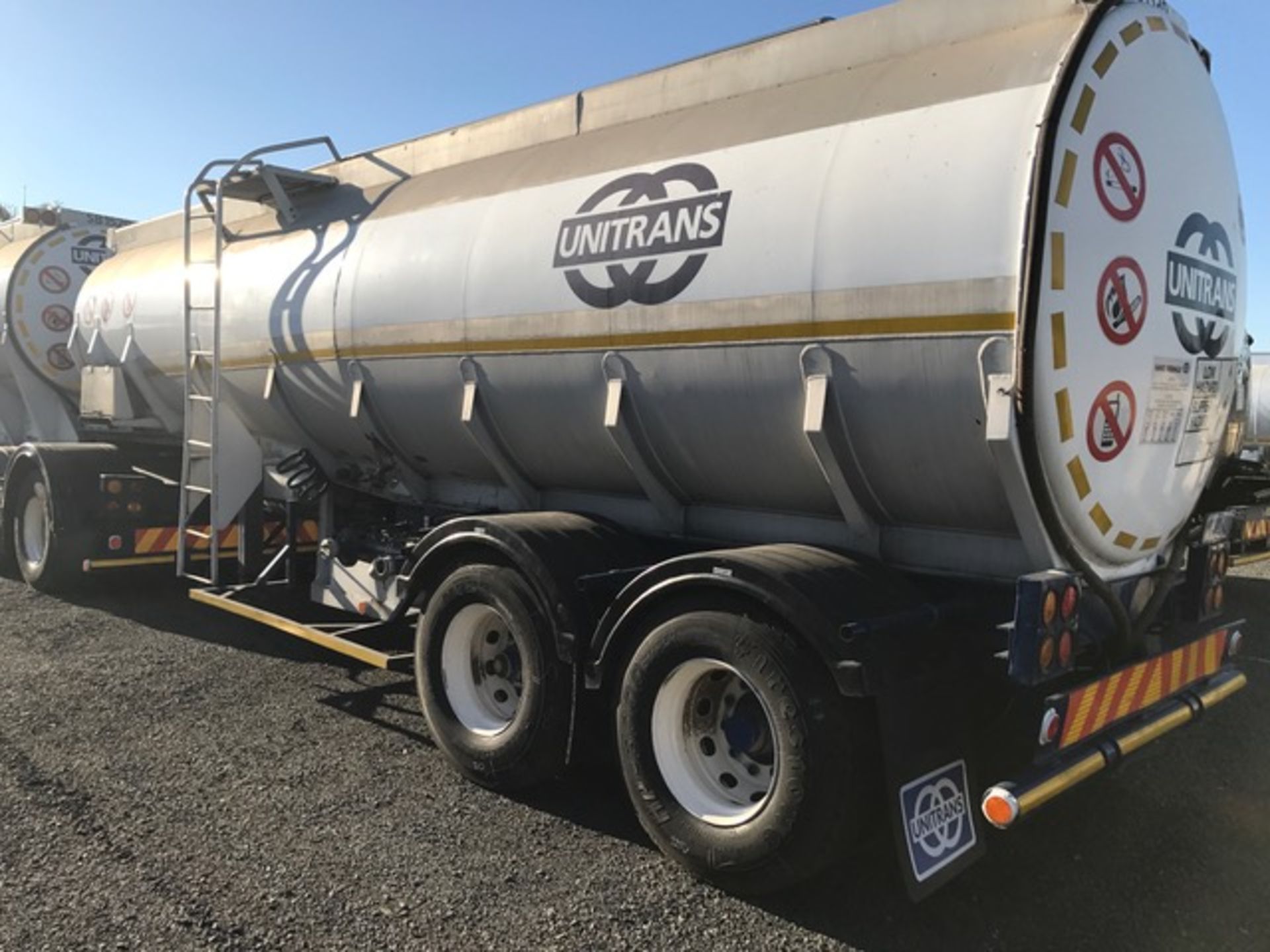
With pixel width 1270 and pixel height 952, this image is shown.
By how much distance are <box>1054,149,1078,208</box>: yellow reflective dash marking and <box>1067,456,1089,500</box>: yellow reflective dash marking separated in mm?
812

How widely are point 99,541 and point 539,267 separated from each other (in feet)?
17.8

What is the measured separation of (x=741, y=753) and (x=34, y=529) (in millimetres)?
7447

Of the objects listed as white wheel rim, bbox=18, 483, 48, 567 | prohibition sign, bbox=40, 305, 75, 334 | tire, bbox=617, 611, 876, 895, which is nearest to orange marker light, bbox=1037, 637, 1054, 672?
tire, bbox=617, 611, 876, 895

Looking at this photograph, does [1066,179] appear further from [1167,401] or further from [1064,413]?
[1167,401]

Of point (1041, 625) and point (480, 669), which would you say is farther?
point (480, 669)

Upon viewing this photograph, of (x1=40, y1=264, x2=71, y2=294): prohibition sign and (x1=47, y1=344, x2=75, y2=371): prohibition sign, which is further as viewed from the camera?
(x1=40, y1=264, x2=71, y2=294): prohibition sign

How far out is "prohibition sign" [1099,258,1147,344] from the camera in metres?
3.25

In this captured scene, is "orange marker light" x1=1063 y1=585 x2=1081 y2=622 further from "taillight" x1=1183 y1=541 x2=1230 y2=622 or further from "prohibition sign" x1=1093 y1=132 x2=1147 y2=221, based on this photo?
"taillight" x1=1183 y1=541 x2=1230 y2=622

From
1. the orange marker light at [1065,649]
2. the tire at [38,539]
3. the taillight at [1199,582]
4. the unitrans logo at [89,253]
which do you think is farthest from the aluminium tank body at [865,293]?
the unitrans logo at [89,253]

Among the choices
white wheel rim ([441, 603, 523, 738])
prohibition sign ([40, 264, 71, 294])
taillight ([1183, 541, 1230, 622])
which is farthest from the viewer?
prohibition sign ([40, 264, 71, 294])

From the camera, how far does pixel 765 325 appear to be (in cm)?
364

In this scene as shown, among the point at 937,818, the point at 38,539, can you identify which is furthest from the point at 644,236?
the point at 38,539

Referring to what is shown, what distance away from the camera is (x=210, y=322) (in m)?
6.63

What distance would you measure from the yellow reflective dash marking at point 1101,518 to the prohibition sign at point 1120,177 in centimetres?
96
